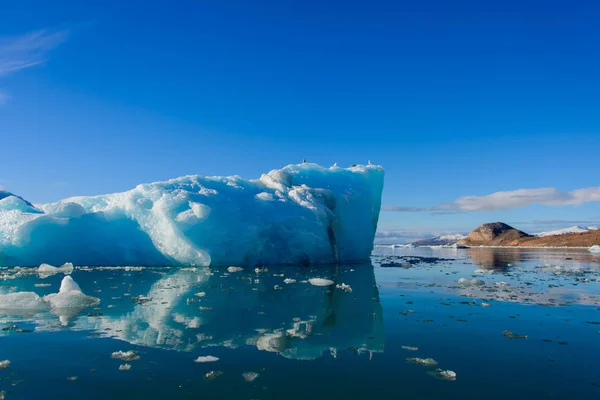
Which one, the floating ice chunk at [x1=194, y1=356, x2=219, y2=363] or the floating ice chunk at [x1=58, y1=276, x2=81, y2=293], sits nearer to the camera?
the floating ice chunk at [x1=194, y1=356, x2=219, y2=363]

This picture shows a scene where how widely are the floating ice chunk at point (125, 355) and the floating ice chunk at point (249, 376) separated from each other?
1735 mm

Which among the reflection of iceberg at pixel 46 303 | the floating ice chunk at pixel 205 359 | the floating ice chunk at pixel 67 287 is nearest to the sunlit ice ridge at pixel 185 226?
the floating ice chunk at pixel 67 287

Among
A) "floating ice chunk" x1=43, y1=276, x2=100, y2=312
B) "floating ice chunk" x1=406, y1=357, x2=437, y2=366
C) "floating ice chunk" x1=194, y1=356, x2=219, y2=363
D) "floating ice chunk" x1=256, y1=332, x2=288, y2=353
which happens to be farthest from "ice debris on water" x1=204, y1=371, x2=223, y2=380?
"floating ice chunk" x1=43, y1=276, x2=100, y2=312

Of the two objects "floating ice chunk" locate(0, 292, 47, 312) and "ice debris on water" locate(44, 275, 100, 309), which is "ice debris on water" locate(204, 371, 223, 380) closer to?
"ice debris on water" locate(44, 275, 100, 309)

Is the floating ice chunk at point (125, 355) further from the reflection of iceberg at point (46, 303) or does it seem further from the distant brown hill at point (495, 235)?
the distant brown hill at point (495, 235)

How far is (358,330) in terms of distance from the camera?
7.35 m

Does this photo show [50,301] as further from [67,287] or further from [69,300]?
[69,300]

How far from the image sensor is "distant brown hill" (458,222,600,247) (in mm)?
75562

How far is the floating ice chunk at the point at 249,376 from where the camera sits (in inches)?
190

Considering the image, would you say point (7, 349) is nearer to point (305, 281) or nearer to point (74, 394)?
point (74, 394)

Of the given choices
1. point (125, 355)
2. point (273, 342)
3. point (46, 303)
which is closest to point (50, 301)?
point (46, 303)

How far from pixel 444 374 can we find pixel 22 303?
908 cm

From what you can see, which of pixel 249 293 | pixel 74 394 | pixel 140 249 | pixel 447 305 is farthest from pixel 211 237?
pixel 74 394

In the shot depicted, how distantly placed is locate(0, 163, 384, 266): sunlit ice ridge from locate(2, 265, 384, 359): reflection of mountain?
6.93m
